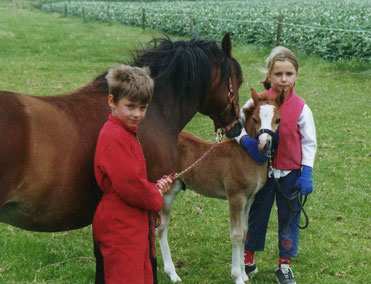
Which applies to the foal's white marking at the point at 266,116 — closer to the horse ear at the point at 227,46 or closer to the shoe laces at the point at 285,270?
the horse ear at the point at 227,46

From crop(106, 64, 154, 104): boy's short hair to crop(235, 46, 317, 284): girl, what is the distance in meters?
1.65

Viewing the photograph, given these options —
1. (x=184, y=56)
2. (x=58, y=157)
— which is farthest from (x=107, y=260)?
(x=184, y=56)

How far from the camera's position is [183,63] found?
355 cm

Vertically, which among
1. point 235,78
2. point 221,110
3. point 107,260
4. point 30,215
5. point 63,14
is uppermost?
point 235,78

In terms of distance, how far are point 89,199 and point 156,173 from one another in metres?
0.54

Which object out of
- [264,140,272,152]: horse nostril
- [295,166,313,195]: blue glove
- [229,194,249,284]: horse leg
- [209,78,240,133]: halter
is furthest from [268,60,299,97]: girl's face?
[229,194,249,284]: horse leg

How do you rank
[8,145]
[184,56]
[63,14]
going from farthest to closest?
[63,14] < [184,56] < [8,145]

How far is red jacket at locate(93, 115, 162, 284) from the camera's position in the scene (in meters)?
2.71

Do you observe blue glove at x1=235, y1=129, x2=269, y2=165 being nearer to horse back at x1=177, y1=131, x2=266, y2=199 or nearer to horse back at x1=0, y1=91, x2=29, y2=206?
horse back at x1=177, y1=131, x2=266, y2=199

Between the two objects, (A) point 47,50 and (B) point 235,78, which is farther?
(A) point 47,50

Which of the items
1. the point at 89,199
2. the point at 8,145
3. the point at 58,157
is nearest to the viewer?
the point at 8,145

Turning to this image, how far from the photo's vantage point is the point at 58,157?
2777 mm

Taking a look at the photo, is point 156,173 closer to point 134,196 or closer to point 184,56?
point 134,196

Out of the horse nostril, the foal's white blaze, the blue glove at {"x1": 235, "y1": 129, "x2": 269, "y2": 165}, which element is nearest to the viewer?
the horse nostril
